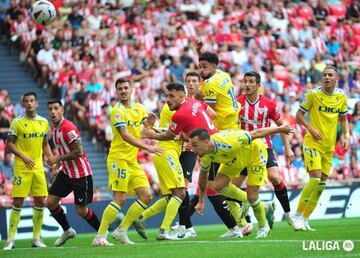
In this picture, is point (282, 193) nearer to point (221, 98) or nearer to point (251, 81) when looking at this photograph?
point (251, 81)

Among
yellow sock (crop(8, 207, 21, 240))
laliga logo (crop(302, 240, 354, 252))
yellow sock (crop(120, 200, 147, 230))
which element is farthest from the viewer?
yellow sock (crop(8, 207, 21, 240))

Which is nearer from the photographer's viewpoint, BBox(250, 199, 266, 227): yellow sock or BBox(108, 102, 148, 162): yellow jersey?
BBox(250, 199, 266, 227): yellow sock

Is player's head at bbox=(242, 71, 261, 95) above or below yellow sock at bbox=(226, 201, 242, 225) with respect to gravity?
above

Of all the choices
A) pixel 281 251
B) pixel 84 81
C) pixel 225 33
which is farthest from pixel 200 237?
pixel 225 33

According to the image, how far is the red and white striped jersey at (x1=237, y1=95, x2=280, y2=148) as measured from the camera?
1812cm

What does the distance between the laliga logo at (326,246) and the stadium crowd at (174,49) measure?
10.6 meters

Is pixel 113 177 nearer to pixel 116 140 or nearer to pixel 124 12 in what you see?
pixel 116 140

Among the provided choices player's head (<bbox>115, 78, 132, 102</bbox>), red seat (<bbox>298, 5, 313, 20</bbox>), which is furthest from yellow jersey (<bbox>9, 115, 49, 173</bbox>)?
red seat (<bbox>298, 5, 313, 20</bbox>)

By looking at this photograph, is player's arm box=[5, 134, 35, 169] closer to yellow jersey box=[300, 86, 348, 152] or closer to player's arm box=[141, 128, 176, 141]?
player's arm box=[141, 128, 176, 141]

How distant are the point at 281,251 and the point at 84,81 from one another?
14880mm

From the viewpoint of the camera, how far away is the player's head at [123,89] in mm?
16938

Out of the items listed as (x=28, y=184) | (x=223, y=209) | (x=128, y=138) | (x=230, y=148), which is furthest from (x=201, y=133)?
(x=28, y=184)

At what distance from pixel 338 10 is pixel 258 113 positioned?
1940cm

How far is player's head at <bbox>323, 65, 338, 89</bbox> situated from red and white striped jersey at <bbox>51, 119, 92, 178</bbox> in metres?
4.65
